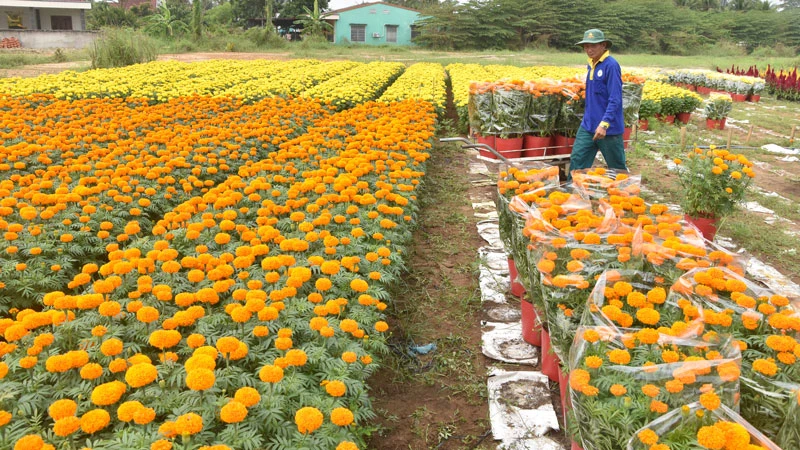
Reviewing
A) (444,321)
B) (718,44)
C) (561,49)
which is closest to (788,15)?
(718,44)

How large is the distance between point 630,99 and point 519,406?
21.8 feet

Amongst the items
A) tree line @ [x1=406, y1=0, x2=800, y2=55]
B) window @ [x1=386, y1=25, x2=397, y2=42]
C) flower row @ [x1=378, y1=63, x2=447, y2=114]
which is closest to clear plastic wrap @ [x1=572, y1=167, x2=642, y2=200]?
flower row @ [x1=378, y1=63, x2=447, y2=114]

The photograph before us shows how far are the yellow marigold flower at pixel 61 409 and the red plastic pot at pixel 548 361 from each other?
253 centimetres

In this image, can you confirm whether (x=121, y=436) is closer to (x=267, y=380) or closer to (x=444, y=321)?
(x=267, y=380)

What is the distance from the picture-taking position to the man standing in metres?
5.43

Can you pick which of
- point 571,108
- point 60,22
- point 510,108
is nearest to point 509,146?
point 510,108

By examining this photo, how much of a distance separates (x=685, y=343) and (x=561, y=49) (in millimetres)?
44859

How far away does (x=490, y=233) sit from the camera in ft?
19.6

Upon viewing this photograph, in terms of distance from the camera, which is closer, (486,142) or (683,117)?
(486,142)

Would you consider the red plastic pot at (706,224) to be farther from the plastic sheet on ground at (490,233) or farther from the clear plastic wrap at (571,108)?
the clear plastic wrap at (571,108)

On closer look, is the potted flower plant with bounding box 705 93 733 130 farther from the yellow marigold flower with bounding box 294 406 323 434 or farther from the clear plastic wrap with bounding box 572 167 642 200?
the yellow marigold flower with bounding box 294 406 323 434

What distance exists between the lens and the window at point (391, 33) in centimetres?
4534

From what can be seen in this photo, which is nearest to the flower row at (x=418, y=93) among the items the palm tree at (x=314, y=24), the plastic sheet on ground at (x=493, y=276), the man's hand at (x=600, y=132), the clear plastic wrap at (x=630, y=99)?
the clear plastic wrap at (x=630, y=99)

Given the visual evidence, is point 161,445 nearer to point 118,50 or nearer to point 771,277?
point 771,277
